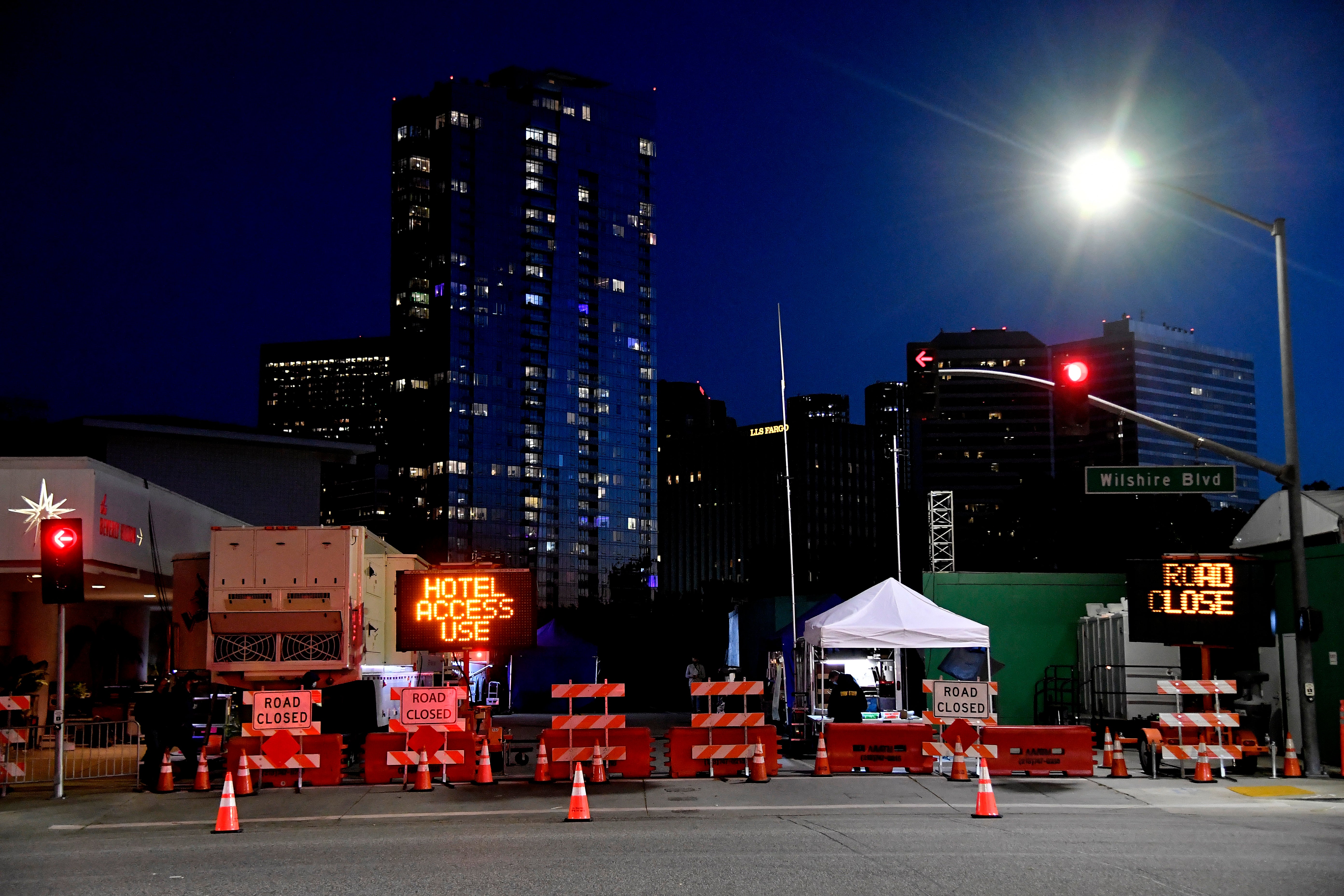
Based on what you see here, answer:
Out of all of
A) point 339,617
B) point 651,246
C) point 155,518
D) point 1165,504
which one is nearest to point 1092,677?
point 339,617

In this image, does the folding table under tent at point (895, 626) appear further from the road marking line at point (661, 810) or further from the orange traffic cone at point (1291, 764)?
the road marking line at point (661, 810)

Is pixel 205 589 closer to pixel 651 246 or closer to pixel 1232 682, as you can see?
pixel 1232 682

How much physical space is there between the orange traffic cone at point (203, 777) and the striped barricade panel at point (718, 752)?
7225mm

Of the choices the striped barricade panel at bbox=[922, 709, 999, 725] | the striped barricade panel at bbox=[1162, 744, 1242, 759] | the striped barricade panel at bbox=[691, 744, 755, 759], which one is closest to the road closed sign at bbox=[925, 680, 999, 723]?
the striped barricade panel at bbox=[922, 709, 999, 725]

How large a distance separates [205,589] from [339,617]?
291cm

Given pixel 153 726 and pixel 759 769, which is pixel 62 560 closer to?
pixel 153 726

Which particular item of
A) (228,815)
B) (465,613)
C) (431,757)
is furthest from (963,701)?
(228,815)

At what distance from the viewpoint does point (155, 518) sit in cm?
2544

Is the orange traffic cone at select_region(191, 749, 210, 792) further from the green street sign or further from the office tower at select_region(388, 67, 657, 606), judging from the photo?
the office tower at select_region(388, 67, 657, 606)

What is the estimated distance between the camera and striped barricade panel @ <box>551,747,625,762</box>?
1861 centimetres

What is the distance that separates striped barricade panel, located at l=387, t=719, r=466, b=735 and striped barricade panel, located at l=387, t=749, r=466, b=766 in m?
0.29

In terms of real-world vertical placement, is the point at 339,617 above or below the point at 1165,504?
below

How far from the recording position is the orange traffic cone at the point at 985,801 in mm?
14117

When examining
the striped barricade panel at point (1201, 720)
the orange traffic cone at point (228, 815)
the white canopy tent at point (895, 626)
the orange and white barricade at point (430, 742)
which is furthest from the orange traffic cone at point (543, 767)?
the striped barricade panel at point (1201, 720)
